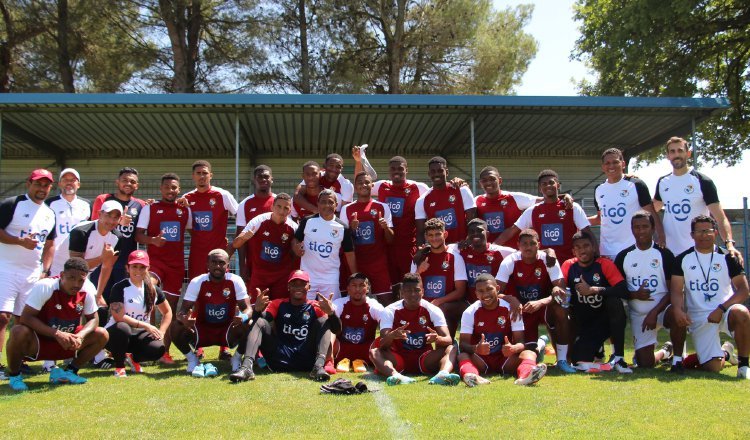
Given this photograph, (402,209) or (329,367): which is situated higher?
(402,209)

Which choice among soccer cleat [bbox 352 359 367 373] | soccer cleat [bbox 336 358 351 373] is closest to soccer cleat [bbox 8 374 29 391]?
soccer cleat [bbox 336 358 351 373]

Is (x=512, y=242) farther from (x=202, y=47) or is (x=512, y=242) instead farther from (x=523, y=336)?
(x=202, y=47)

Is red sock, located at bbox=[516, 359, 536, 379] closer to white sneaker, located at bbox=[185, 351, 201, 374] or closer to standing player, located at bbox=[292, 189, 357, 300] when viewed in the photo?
standing player, located at bbox=[292, 189, 357, 300]

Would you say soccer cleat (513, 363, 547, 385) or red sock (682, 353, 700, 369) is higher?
soccer cleat (513, 363, 547, 385)

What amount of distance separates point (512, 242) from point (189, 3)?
520 inches

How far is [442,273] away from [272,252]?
1788mm

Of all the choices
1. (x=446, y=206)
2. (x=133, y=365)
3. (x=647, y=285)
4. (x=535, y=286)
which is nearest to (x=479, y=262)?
(x=535, y=286)

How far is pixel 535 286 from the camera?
19.6 feet

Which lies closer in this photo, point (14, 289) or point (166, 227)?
point (14, 289)

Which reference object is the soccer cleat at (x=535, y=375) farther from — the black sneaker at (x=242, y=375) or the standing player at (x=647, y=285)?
the black sneaker at (x=242, y=375)

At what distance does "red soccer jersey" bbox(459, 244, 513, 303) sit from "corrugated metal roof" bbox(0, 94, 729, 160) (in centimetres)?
597

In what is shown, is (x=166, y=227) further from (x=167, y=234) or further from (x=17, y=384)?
(x=17, y=384)

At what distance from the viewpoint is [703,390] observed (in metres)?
4.70

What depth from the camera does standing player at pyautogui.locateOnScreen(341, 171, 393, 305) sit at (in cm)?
666
